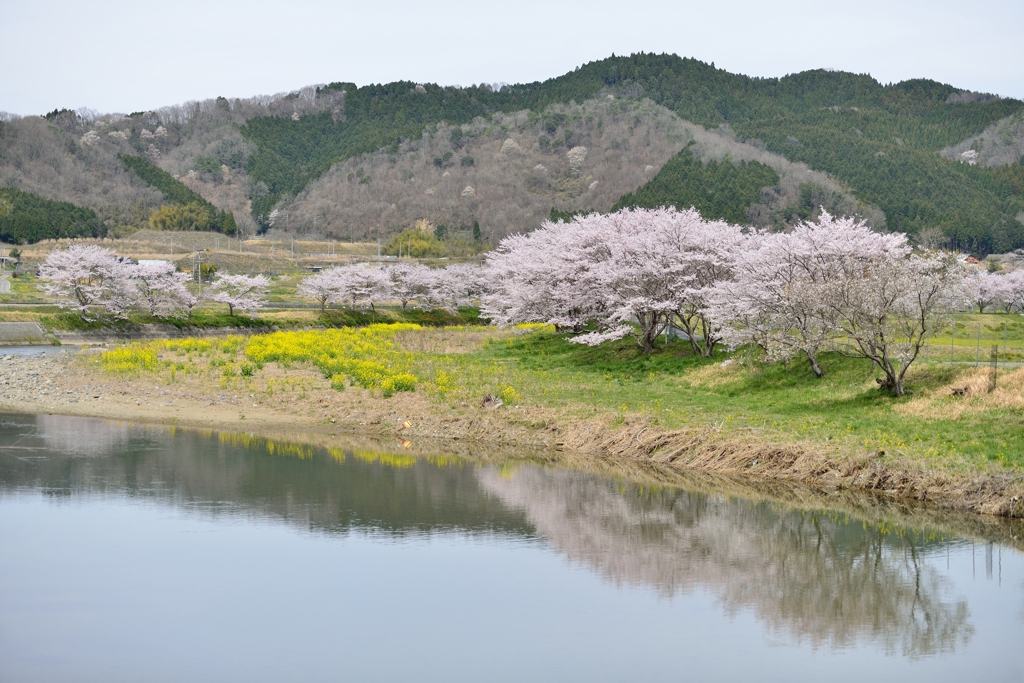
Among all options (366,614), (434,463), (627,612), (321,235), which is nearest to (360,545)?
(366,614)

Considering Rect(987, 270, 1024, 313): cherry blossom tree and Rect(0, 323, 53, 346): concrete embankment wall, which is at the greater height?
Rect(987, 270, 1024, 313): cherry blossom tree

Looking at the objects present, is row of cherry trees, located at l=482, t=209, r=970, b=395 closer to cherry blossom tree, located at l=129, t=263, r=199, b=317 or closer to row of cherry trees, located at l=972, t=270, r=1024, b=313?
cherry blossom tree, located at l=129, t=263, r=199, b=317

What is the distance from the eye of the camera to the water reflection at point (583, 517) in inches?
480

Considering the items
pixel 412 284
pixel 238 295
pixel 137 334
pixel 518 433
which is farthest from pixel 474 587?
pixel 412 284

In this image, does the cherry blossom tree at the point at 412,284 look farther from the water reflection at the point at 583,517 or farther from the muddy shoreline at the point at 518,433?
the water reflection at the point at 583,517

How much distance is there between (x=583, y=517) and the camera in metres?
16.4

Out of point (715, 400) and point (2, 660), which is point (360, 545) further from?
point (715, 400)

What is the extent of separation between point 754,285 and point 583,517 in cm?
1363

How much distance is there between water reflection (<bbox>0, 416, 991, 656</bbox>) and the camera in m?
12.2

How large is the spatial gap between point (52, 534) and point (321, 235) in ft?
580

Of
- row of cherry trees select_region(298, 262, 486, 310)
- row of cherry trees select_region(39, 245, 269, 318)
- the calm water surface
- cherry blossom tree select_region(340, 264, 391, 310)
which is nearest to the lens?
the calm water surface

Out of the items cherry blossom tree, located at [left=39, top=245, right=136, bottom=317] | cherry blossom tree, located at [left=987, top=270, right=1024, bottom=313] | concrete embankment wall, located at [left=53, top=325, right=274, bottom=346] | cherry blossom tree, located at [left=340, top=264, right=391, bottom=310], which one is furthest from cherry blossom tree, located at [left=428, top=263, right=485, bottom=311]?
cherry blossom tree, located at [left=987, top=270, right=1024, bottom=313]

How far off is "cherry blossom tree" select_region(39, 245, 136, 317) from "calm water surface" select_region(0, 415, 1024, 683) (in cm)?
5031

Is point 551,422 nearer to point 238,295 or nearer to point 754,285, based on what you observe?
point 754,285
